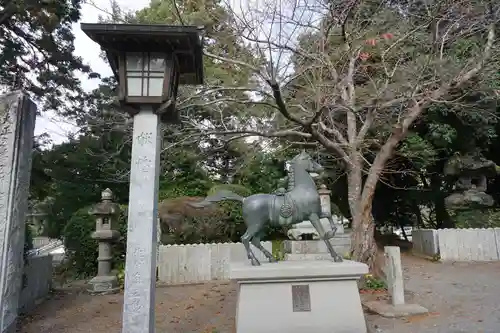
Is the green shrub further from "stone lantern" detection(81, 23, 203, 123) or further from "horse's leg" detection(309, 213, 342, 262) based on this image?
"stone lantern" detection(81, 23, 203, 123)

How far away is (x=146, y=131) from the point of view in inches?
158

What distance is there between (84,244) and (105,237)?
80.1 inches

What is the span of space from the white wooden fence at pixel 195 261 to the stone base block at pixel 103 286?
1.22 m

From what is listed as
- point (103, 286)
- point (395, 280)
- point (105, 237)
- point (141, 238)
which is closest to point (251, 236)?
point (141, 238)

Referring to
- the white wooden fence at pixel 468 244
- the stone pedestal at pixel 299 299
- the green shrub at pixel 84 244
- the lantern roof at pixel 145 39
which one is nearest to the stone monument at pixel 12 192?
the lantern roof at pixel 145 39

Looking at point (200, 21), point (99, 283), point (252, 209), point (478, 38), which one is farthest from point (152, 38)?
point (478, 38)

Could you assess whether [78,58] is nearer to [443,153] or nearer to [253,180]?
[253,180]

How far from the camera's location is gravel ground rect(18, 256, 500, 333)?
538 centimetres

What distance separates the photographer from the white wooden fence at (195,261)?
9383mm

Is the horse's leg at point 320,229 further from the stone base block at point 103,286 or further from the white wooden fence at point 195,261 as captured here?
the stone base block at point 103,286

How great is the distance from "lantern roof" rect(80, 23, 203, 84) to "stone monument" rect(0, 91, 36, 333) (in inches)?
41.1

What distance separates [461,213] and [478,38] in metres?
5.74

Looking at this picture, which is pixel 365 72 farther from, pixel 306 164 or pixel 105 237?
pixel 105 237

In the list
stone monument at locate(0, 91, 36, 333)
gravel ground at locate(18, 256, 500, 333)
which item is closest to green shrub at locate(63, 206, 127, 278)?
gravel ground at locate(18, 256, 500, 333)
